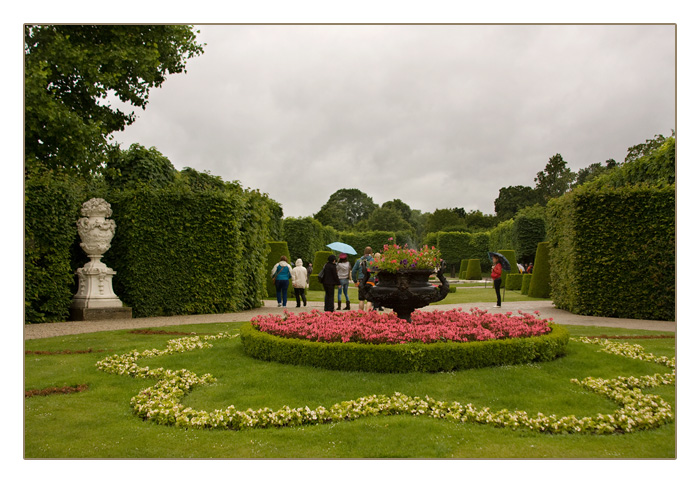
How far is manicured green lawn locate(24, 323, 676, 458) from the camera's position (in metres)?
3.75

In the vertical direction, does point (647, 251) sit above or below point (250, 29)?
below

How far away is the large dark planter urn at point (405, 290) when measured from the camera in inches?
305

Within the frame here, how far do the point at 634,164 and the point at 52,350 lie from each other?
1483 cm

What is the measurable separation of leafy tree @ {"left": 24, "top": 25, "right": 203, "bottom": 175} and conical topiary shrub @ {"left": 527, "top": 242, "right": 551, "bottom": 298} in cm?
1462

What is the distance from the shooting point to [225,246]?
46.3 ft

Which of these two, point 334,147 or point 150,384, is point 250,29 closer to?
point 334,147

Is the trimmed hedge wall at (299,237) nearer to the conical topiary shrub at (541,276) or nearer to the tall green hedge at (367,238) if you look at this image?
the tall green hedge at (367,238)

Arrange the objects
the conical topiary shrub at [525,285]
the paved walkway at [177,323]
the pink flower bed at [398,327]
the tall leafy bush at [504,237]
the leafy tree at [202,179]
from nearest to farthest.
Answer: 1. the pink flower bed at [398,327]
2. the paved walkway at [177,323]
3. the leafy tree at [202,179]
4. the conical topiary shrub at [525,285]
5. the tall leafy bush at [504,237]

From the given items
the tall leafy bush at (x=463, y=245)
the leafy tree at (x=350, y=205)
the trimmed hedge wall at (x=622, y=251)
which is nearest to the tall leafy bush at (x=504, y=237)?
the tall leafy bush at (x=463, y=245)

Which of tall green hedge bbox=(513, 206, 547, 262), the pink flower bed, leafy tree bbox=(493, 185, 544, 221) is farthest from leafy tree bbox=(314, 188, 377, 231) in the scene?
the pink flower bed

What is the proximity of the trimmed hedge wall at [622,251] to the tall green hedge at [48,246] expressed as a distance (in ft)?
41.6

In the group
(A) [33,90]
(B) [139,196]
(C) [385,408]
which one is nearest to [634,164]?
(C) [385,408]

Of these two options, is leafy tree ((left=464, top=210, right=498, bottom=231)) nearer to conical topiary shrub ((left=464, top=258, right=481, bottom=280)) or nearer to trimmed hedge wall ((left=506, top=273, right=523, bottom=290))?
conical topiary shrub ((left=464, top=258, right=481, bottom=280))

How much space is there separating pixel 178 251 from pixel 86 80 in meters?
5.02
